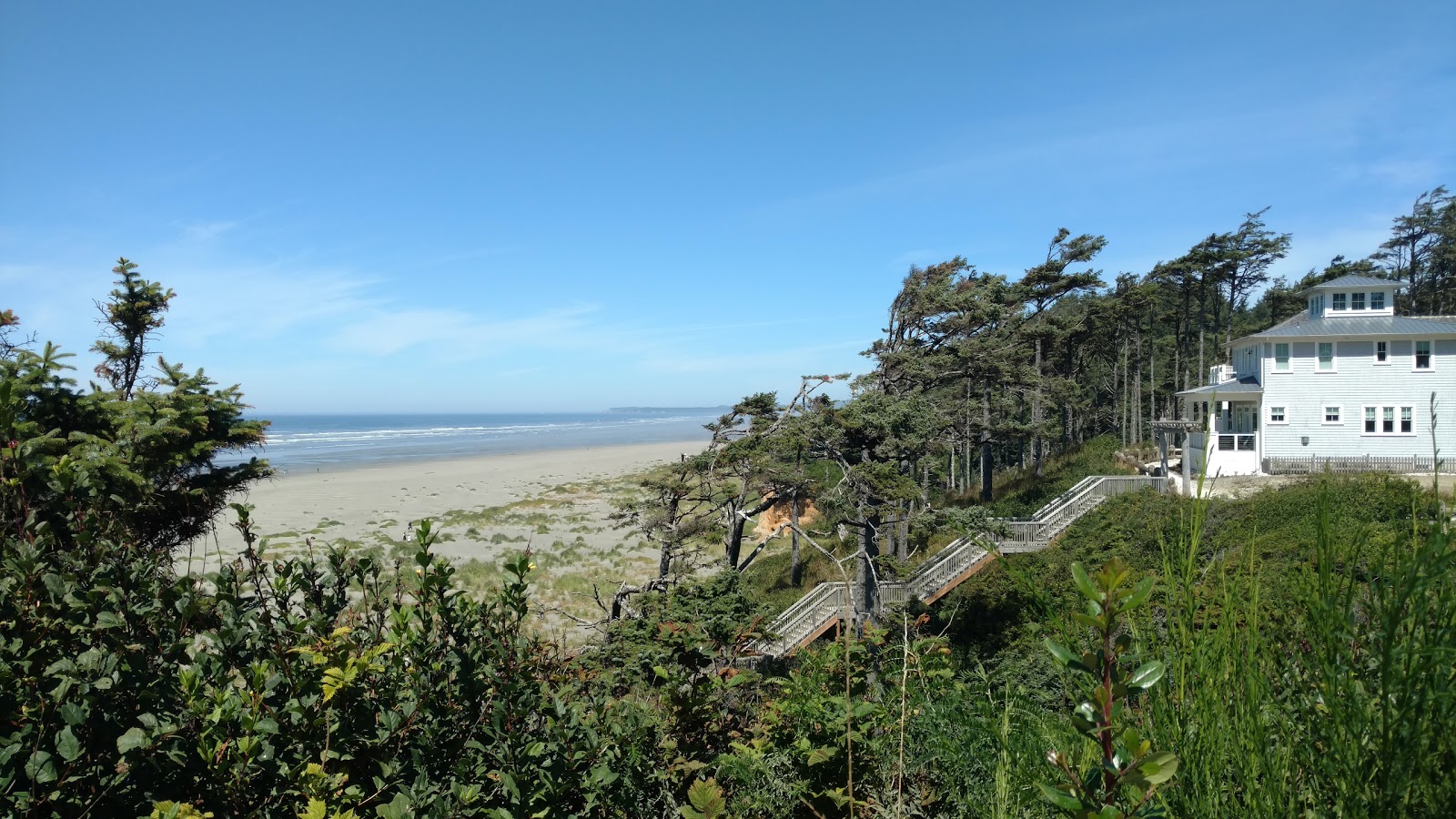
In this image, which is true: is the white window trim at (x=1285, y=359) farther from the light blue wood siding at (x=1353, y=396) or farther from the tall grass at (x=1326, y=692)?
the tall grass at (x=1326, y=692)

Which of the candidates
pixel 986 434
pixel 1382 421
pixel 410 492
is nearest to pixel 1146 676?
Result: pixel 986 434

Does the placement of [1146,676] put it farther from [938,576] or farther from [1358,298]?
[1358,298]

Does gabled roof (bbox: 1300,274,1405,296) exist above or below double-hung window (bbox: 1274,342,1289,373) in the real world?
above

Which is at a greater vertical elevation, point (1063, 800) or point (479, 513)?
point (1063, 800)

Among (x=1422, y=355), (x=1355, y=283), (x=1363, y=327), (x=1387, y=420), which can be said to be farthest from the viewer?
(x=1355, y=283)

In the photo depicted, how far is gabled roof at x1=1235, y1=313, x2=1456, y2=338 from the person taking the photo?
72.2 feet

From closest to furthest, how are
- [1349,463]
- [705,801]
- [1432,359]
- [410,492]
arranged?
[705,801]
[1349,463]
[1432,359]
[410,492]

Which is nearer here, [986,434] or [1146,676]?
[1146,676]

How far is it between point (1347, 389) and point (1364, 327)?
6.72ft

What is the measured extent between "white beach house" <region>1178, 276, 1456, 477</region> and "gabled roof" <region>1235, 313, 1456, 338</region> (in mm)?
28

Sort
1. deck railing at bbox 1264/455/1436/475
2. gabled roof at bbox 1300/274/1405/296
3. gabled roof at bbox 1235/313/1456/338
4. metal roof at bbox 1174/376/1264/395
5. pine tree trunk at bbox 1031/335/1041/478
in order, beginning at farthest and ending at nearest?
gabled roof at bbox 1300/274/1405/296
metal roof at bbox 1174/376/1264/395
gabled roof at bbox 1235/313/1456/338
deck railing at bbox 1264/455/1436/475
pine tree trunk at bbox 1031/335/1041/478

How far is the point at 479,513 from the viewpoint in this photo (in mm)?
40688

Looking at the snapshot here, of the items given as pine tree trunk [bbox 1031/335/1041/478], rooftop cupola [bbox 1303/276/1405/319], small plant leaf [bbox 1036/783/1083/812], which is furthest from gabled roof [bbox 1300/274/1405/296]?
small plant leaf [bbox 1036/783/1083/812]

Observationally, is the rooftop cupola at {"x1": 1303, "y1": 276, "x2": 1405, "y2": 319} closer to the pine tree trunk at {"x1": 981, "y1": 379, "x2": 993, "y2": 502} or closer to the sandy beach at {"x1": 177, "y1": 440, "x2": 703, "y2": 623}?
the pine tree trunk at {"x1": 981, "y1": 379, "x2": 993, "y2": 502}
